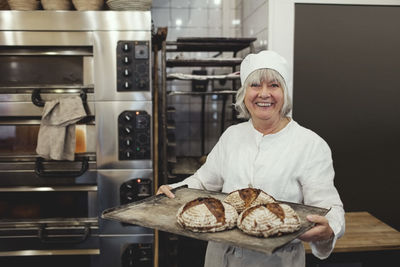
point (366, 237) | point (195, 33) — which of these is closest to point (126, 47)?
point (195, 33)

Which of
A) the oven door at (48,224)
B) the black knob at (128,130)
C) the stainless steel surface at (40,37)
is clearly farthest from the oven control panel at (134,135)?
the stainless steel surface at (40,37)

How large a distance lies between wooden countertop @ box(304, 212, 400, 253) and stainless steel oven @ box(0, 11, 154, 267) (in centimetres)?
126

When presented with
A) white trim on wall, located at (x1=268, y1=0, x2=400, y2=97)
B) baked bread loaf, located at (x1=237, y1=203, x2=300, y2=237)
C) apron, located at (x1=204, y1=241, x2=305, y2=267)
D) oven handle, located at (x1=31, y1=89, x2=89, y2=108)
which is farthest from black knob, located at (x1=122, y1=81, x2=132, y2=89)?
baked bread loaf, located at (x1=237, y1=203, x2=300, y2=237)

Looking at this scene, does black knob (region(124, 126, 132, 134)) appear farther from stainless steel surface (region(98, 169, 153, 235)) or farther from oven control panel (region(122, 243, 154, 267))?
oven control panel (region(122, 243, 154, 267))

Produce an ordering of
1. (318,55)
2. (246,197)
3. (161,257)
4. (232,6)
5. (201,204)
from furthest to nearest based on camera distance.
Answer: (232,6)
(161,257)
(318,55)
(246,197)
(201,204)

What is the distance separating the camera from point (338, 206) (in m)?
1.43

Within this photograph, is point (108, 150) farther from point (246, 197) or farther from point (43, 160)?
point (246, 197)

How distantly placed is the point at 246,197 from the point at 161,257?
6.34ft

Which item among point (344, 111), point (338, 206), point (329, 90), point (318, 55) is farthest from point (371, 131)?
point (338, 206)

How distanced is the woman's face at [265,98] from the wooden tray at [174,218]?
0.40 m

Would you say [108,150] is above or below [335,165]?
above

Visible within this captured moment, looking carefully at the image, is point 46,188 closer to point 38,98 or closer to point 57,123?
point 57,123

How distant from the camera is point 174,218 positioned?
139cm

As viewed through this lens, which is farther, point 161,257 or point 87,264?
point 161,257
